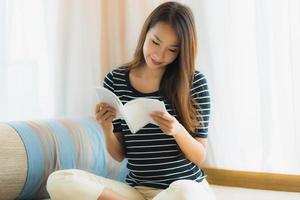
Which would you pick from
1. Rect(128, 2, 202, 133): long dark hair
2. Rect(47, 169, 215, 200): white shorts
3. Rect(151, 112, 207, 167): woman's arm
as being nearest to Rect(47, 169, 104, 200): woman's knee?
Rect(47, 169, 215, 200): white shorts

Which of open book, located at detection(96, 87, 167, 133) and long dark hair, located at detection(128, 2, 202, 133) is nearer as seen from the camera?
open book, located at detection(96, 87, 167, 133)

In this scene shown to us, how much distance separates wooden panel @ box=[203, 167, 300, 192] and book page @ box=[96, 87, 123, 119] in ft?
2.27

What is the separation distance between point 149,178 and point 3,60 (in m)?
0.93

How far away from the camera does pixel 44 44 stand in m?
1.96

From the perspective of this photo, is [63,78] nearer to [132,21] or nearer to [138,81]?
[132,21]

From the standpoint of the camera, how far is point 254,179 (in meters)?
1.70

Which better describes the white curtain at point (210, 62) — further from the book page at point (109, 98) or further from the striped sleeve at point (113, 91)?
the book page at point (109, 98)

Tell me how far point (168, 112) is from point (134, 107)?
0.22 m

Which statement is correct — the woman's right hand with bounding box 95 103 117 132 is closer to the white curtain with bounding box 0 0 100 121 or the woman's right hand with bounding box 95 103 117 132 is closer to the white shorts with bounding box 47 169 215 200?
the white shorts with bounding box 47 169 215 200

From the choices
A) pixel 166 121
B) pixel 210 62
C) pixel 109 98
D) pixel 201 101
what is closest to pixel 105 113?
pixel 109 98

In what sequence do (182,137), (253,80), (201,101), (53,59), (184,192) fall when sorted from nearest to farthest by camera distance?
(184,192) → (182,137) → (201,101) → (253,80) → (53,59)

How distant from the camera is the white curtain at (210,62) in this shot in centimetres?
160

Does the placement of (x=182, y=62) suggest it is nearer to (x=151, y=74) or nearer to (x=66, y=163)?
(x=151, y=74)

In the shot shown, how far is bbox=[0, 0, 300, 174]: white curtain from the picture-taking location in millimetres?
1601
